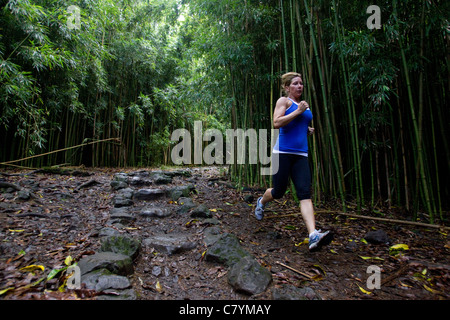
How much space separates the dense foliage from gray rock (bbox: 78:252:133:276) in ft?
7.27

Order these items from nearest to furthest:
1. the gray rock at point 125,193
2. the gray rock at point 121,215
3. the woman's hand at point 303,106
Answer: the woman's hand at point 303,106, the gray rock at point 121,215, the gray rock at point 125,193

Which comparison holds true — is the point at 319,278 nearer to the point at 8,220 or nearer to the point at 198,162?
the point at 8,220

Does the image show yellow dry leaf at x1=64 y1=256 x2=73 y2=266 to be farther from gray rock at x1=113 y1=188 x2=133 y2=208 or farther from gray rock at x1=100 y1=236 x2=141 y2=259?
gray rock at x1=113 y1=188 x2=133 y2=208

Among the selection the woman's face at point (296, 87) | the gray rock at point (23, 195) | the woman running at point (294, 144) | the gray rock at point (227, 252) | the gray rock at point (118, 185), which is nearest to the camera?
the gray rock at point (227, 252)

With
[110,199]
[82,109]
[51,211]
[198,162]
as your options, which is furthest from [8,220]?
[198,162]

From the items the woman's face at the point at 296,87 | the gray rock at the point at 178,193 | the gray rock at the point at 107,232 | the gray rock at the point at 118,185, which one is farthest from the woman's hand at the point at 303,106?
the gray rock at the point at 118,185

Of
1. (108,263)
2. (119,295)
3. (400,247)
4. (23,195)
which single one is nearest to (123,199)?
(23,195)

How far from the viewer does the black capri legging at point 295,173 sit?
5.46 feet

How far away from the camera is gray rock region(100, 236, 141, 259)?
1395mm

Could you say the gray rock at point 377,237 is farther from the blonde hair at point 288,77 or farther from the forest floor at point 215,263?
the blonde hair at point 288,77

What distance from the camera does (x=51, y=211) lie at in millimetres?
2156

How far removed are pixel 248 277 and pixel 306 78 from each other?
240 cm

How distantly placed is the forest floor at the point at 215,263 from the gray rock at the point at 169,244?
0.04 m

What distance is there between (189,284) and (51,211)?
5.81ft
